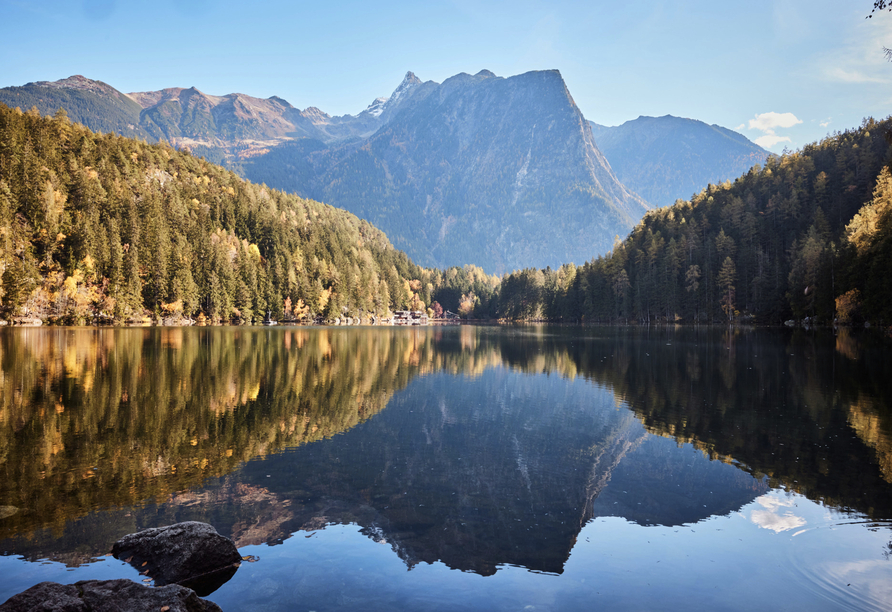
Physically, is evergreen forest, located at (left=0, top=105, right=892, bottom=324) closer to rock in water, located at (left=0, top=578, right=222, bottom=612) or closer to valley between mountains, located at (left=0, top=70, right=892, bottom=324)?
valley between mountains, located at (left=0, top=70, right=892, bottom=324)

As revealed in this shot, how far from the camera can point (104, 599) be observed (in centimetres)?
625

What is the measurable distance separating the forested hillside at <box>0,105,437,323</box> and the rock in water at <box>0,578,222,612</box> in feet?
373

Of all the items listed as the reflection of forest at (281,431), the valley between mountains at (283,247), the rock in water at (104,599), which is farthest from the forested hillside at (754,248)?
the rock in water at (104,599)

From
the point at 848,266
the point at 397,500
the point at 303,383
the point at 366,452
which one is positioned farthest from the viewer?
the point at 848,266

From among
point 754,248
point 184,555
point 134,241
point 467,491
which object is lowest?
point 467,491

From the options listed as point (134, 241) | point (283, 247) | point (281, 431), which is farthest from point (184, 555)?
point (283, 247)

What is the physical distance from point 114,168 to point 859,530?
175 m

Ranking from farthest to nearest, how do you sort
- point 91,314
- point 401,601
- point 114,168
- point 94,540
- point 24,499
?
point 114,168, point 91,314, point 24,499, point 94,540, point 401,601

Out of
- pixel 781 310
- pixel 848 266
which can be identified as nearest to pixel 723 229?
pixel 781 310

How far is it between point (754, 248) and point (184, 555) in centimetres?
16582

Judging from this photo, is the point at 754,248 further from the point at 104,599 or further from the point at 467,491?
the point at 104,599

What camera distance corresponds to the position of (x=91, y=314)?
110 meters

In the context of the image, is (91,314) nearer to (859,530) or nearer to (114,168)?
(114,168)

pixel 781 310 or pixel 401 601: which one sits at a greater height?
pixel 781 310
